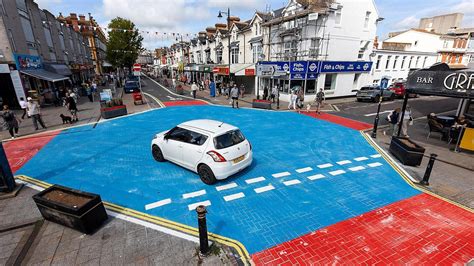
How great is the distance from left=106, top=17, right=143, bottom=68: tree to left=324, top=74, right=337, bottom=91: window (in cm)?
4210

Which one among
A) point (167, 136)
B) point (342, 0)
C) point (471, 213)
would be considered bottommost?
point (471, 213)

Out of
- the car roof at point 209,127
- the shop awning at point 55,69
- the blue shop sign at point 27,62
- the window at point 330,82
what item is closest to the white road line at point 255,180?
the car roof at point 209,127

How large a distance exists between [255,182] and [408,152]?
6.23 metres

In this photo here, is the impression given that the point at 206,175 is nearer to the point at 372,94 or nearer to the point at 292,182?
the point at 292,182

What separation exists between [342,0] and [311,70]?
7.81 m

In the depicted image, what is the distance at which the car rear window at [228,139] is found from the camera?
689cm

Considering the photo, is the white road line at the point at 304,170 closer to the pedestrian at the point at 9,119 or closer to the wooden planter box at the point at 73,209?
the wooden planter box at the point at 73,209

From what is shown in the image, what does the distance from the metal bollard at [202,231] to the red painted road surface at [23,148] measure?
8.68m

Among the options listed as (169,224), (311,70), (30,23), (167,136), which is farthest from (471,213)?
(30,23)

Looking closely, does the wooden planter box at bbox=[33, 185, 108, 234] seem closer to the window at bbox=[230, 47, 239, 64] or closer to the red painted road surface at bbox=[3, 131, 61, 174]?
the red painted road surface at bbox=[3, 131, 61, 174]

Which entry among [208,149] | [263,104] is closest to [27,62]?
[263,104]

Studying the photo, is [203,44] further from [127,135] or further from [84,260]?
[84,260]

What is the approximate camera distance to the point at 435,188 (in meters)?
7.13

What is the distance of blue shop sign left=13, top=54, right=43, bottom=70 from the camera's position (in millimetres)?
17672
